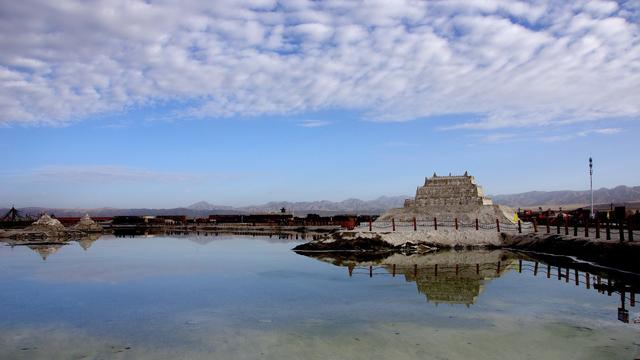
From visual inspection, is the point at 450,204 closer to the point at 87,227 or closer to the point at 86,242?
the point at 86,242

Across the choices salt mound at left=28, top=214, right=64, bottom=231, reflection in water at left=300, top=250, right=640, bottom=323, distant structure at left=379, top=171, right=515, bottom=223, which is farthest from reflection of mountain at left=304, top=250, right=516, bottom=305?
salt mound at left=28, top=214, right=64, bottom=231

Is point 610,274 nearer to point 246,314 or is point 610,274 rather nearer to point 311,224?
point 246,314

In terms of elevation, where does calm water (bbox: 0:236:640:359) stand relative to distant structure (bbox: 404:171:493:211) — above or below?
below

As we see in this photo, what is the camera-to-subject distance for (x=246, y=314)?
12.8 metres

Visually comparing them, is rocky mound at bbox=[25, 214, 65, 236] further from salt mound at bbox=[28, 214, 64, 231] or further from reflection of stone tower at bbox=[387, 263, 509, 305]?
reflection of stone tower at bbox=[387, 263, 509, 305]

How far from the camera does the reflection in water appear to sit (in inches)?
604

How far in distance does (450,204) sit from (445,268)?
20.4m

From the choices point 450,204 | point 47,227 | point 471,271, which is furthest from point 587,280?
point 47,227

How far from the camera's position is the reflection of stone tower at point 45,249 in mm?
30202

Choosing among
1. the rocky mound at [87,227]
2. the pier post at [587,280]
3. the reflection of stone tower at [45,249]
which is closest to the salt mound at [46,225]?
the rocky mound at [87,227]

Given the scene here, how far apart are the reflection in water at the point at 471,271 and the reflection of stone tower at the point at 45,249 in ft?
48.3

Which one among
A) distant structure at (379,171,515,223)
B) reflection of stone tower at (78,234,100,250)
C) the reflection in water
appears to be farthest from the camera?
distant structure at (379,171,515,223)

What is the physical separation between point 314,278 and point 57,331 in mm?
9500

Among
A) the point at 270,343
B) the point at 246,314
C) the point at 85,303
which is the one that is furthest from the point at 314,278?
the point at 270,343
